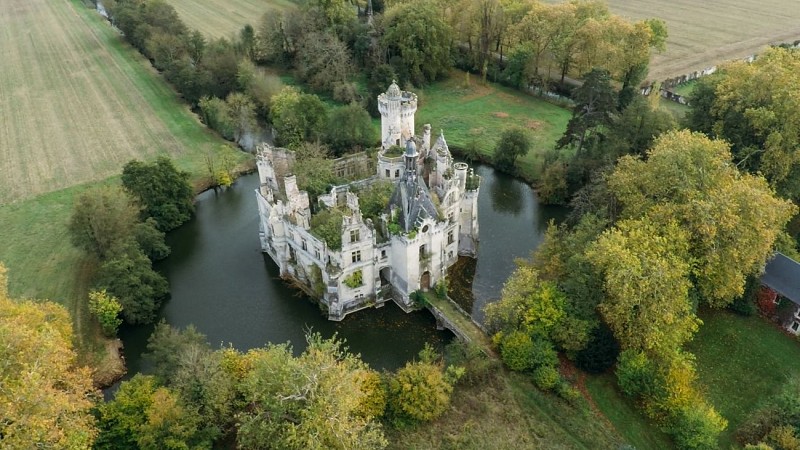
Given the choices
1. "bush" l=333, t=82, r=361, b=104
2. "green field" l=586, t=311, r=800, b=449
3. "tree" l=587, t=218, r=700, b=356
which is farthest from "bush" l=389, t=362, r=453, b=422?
"bush" l=333, t=82, r=361, b=104

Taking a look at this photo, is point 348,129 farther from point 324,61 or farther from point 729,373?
point 729,373

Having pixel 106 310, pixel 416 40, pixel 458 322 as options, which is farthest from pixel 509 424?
pixel 416 40

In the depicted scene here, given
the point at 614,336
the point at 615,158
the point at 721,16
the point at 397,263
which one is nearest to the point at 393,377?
the point at 397,263

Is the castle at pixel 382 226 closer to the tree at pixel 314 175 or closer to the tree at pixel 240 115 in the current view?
the tree at pixel 314 175

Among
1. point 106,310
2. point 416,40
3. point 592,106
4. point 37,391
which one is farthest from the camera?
point 416,40

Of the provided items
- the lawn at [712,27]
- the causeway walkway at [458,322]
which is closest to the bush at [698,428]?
the causeway walkway at [458,322]

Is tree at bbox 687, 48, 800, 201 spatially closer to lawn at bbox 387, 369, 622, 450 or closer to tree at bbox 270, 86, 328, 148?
lawn at bbox 387, 369, 622, 450
